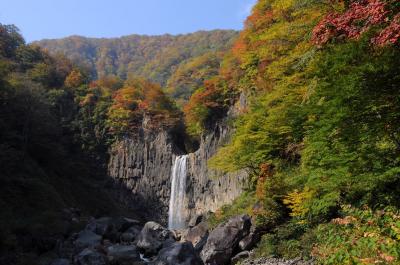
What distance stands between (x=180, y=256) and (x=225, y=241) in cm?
227

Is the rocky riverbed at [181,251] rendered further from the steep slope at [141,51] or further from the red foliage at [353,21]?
the steep slope at [141,51]

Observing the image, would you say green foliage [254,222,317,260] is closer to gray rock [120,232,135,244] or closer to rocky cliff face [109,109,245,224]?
gray rock [120,232,135,244]

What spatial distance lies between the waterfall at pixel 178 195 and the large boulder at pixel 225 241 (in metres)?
22.2

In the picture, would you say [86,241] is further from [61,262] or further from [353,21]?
[353,21]

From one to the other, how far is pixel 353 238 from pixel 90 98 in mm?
44696

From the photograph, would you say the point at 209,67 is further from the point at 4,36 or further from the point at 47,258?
the point at 47,258

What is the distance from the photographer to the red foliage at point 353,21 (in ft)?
23.9

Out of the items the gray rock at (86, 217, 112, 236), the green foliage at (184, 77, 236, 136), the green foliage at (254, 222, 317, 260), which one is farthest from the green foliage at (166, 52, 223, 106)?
the green foliage at (254, 222, 317, 260)

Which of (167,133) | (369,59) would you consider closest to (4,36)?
(167,133)

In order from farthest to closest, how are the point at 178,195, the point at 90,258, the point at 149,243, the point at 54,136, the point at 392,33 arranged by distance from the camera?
the point at 178,195 → the point at 54,136 → the point at 149,243 → the point at 90,258 → the point at 392,33

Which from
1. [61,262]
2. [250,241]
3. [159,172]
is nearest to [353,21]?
[250,241]

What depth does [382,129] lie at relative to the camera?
847 centimetres

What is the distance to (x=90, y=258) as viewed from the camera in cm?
1680

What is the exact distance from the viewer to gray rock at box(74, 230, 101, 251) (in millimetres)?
20406
